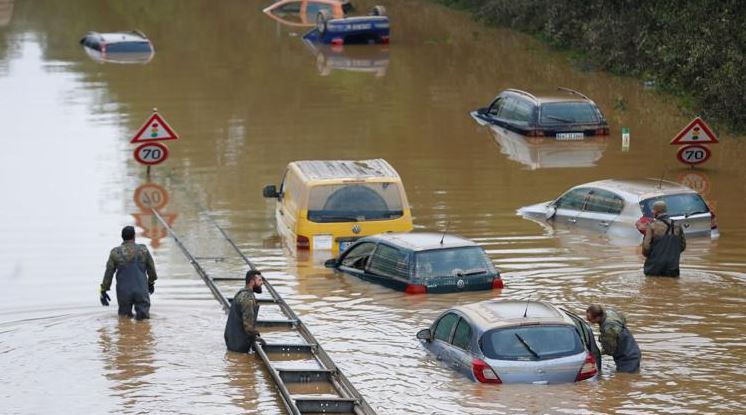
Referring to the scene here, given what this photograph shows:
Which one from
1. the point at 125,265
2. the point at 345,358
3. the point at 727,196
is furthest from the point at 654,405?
the point at 727,196

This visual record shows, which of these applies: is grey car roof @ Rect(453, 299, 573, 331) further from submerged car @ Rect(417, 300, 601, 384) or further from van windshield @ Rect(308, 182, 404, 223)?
van windshield @ Rect(308, 182, 404, 223)

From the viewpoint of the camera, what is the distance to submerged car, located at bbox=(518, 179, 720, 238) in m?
26.6

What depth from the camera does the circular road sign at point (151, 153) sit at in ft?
109

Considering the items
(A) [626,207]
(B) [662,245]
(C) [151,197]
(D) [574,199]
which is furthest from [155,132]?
(B) [662,245]

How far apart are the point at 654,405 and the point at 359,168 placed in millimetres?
10679

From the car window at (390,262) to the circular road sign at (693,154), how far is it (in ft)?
37.8

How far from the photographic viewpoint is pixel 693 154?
1305 inches

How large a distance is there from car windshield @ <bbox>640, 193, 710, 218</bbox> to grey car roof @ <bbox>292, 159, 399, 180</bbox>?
4271 mm

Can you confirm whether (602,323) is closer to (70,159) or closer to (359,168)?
(359,168)

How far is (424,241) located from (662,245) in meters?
3.65

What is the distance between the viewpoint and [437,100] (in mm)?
45938

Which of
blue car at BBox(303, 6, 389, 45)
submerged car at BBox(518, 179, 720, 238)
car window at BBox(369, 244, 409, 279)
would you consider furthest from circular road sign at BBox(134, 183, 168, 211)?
blue car at BBox(303, 6, 389, 45)

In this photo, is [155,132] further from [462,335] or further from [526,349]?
[526,349]

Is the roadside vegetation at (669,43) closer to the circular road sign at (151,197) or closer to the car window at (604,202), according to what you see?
the car window at (604,202)
